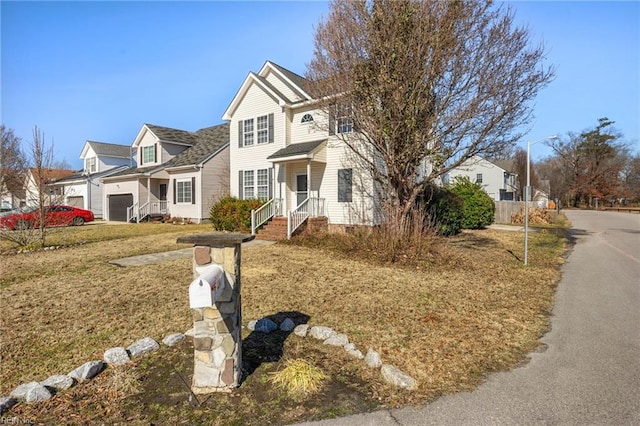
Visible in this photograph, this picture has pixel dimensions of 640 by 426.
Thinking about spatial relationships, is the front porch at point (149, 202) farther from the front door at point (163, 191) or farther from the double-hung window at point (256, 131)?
the double-hung window at point (256, 131)

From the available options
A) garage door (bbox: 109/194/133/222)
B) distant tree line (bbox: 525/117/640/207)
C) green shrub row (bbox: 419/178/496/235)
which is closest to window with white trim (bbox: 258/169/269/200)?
green shrub row (bbox: 419/178/496/235)

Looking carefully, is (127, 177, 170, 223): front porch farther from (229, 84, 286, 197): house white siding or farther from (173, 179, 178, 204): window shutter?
(229, 84, 286, 197): house white siding

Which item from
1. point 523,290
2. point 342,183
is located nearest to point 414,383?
point 523,290

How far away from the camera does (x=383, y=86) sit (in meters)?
10.0

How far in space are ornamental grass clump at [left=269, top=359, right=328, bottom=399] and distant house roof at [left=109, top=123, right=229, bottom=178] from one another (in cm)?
1981

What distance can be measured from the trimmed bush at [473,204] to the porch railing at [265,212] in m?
10.3

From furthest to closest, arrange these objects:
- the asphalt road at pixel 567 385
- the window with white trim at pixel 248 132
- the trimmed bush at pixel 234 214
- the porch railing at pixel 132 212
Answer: the porch railing at pixel 132 212 < the window with white trim at pixel 248 132 < the trimmed bush at pixel 234 214 < the asphalt road at pixel 567 385

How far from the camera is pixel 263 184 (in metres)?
17.9

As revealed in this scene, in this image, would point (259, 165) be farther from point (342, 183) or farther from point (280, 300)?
point (280, 300)

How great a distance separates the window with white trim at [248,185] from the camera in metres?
18.3

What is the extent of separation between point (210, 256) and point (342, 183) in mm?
12333

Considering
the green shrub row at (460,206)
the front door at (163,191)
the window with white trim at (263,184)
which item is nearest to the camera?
the green shrub row at (460,206)

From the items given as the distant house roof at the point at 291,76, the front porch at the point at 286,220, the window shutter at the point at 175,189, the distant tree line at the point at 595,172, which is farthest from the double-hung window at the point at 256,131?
the distant tree line at the point at 595,172

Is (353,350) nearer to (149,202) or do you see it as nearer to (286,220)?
(286,220)
